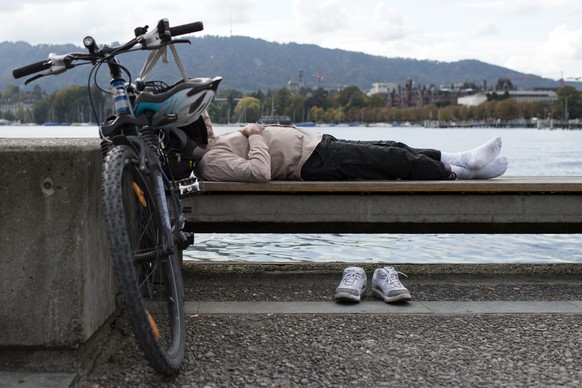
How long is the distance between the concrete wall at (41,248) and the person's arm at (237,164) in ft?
6.70

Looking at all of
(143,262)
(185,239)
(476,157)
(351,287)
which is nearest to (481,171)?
(476,157)

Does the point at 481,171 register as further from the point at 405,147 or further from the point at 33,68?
the point at 33,68

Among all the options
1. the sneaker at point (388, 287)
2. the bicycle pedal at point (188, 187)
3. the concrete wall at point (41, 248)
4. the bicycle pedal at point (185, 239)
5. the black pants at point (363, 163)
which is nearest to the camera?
the concrete wall at point (41, 248)

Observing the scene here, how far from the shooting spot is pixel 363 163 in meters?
5.66

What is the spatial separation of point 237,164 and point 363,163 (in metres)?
1.00

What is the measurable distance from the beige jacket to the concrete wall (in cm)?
205

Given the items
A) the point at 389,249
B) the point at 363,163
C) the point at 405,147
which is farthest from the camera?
the point at 389,249

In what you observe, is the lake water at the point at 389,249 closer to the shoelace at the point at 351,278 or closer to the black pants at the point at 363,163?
the black pants at the point at 363,163

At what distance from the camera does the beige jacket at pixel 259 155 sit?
5.25 meters

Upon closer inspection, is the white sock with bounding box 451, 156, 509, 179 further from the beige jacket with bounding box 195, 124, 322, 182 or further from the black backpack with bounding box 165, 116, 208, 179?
the black backpack with bounding box 165, 116, 208, 179

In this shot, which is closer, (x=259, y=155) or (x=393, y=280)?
(x=393, y=280)

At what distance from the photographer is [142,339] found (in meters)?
2.93

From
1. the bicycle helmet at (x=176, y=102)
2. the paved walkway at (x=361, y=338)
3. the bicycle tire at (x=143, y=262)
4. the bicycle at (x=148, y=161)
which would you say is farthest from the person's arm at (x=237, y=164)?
the bicycle tire at (x=143, y=262)

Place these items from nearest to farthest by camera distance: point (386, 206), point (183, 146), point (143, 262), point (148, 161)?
1. point (143, 262)
2. point (148, 161)
3. point (183, 146)
4. point (386, 206)
